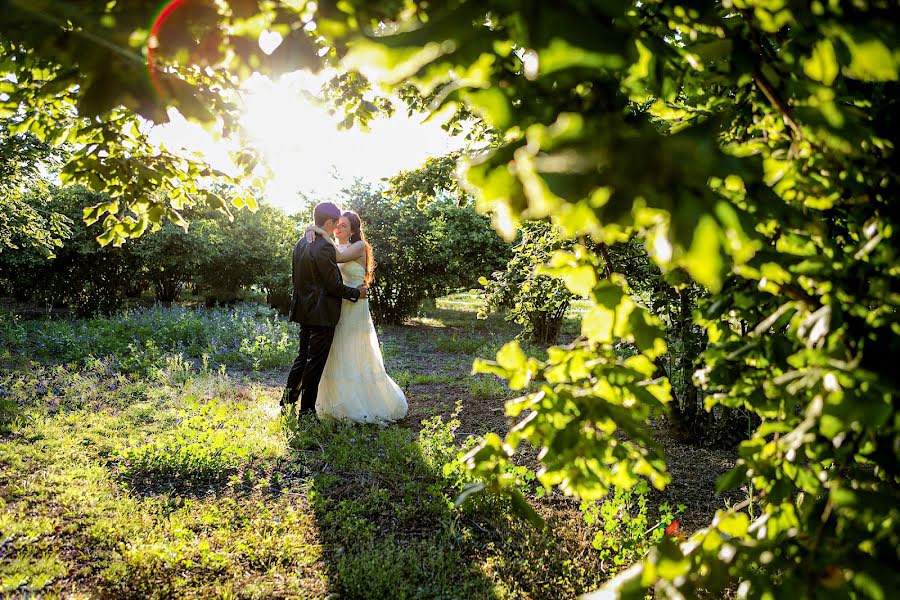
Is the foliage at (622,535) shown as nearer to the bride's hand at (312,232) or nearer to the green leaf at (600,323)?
the green leaf at (600,323)

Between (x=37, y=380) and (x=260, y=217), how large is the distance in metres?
9.42

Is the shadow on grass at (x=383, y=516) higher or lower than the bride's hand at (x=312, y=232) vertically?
lower

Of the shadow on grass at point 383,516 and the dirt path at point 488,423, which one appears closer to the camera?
the shadow on grass at point 383,516

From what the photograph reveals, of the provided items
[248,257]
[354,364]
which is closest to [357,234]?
[354,364]

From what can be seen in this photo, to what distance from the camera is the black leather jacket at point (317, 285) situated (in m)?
5.08

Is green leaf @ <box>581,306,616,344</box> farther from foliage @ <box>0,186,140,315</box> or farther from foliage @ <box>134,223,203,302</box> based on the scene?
foliage @ <box>0,186,140,315</box>

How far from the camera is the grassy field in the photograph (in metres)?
2.75

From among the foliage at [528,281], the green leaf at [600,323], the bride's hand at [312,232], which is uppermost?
the bride's hand at [312,232]

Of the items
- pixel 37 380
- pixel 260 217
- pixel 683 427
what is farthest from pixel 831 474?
pixel 260 217

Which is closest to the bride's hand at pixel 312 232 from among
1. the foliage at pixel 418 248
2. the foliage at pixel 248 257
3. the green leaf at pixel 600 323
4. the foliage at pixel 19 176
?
the green leaf at pixel 600 323

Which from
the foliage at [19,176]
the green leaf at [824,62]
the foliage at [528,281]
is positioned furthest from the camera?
the foliage at [19,176]

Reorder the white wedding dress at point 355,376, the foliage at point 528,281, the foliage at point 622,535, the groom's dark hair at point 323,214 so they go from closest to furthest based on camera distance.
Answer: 1. the foliage at point 622,535
2. the foliage at point 528,281
3. the groom's dark hair at point 323,214
4. the white wedding dress at point 355,376

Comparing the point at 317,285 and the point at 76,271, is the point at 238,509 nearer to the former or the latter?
the point at 317,285

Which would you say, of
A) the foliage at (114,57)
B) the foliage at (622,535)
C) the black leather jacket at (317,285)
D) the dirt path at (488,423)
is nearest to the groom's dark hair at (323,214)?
the black leather jacket at (317,285)
